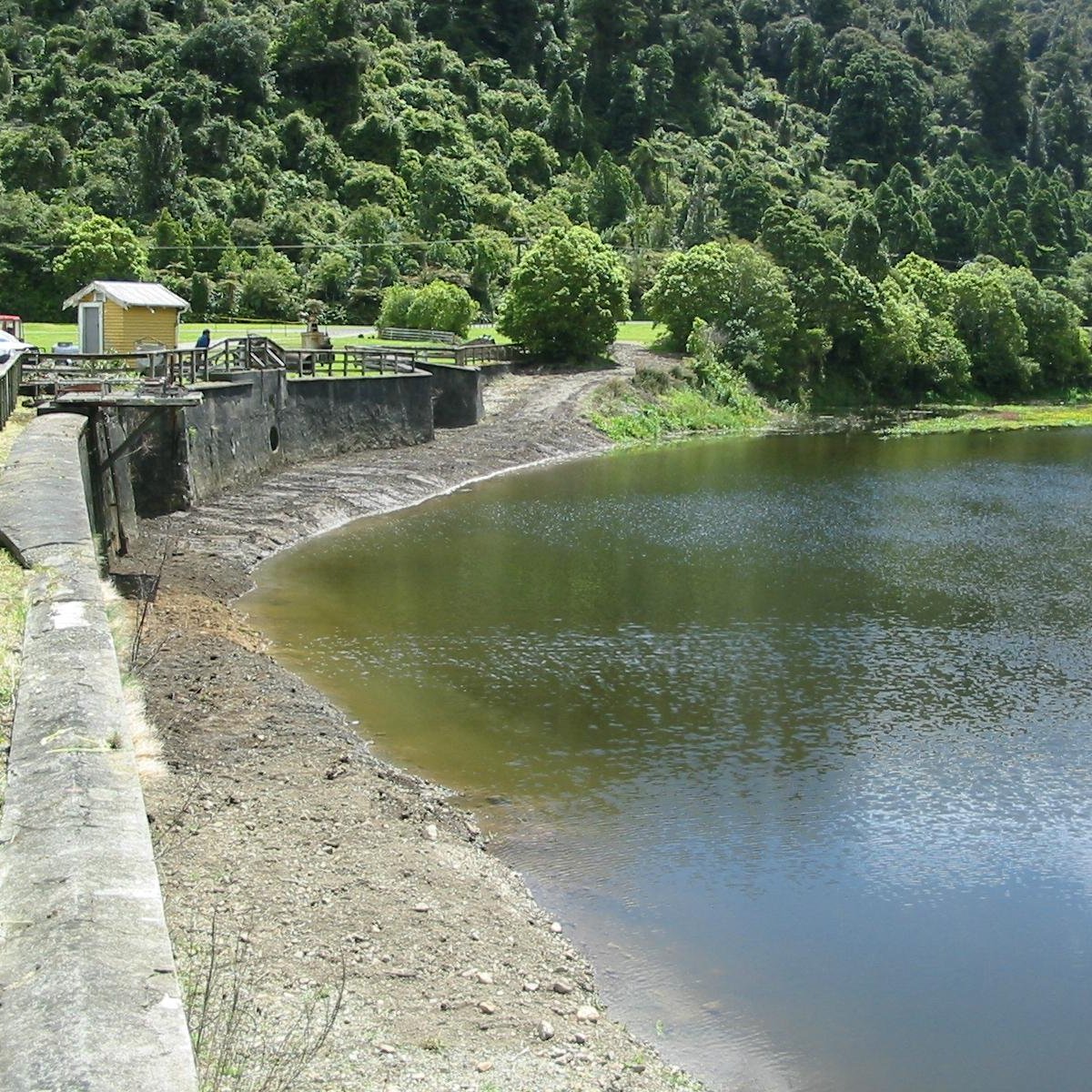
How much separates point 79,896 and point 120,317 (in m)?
45.1

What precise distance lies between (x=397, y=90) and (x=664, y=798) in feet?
438

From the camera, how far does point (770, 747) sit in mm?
Answer: 22500

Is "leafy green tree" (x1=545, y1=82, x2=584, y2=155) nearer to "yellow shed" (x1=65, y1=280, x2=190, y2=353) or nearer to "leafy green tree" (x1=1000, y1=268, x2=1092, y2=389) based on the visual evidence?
"leafy green tree" (x1=1000, y1=268, x2=1092, y2=389)

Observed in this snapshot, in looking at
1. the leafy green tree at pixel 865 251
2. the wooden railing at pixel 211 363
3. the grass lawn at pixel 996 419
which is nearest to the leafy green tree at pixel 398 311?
the wooden railing at pixel 211 363

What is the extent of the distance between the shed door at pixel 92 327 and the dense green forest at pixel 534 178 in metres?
30.0

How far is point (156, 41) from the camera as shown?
135 m

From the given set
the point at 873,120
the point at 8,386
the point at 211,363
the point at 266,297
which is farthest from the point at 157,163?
the point at 873,120

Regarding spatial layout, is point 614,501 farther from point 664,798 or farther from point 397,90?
point 397,90

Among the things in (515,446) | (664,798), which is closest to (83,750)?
(664,798)

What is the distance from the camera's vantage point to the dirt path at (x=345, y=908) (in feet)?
40.3

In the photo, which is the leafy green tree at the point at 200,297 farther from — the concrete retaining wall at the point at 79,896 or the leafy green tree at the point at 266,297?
the concrete retaining wall at the point at 79,896

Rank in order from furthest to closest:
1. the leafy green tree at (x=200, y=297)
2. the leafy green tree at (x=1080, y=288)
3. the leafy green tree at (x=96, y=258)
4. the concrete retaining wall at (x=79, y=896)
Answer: the leafy green tree at (x=1080, y=288), the leafy green tree at (x=200, y=297), the leafy green tree at (x=96, y=258), the concrete retaining wall at (x=79, y=896)

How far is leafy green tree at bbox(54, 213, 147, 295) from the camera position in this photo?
79.1 meters

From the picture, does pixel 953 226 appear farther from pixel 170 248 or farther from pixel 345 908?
pixel 345 908
